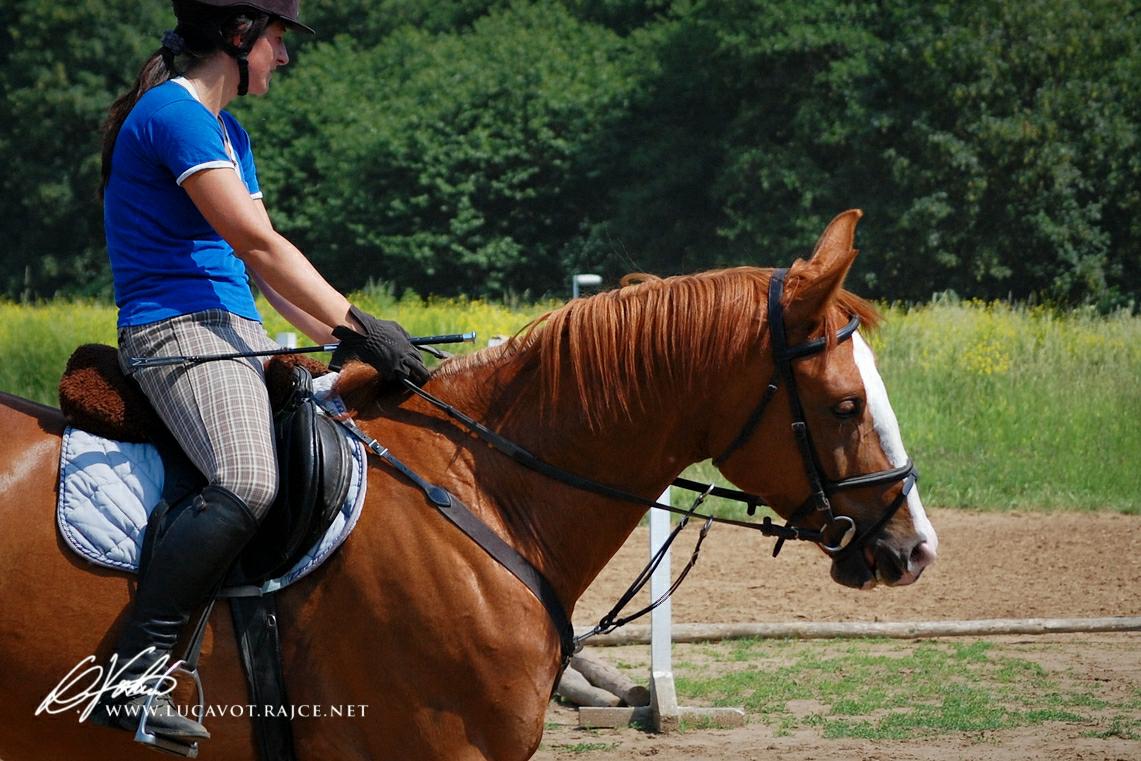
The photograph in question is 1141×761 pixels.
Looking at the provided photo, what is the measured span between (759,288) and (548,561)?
0.88m

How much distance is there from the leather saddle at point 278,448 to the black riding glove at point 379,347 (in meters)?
0.17

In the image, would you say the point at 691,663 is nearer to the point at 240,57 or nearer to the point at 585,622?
the point at 585,622

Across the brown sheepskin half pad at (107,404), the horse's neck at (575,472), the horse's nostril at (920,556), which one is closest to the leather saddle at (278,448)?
the brown sheepskin half pad at (107,404)

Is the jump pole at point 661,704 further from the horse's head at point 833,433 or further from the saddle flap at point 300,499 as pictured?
the saddle flap at point 300,499

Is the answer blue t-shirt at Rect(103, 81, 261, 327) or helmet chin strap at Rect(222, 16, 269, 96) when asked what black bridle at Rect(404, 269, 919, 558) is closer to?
blue t-shirt at Rect(103, 81, 261, 327)

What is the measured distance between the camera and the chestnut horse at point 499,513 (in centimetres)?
292

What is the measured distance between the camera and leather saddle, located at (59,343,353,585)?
9.66ft

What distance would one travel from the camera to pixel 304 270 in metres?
3.05

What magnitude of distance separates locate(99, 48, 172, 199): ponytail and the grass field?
9.75 m

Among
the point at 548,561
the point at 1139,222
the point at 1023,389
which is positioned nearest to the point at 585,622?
the point at 548,561

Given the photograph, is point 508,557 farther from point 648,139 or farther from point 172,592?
point 648,139

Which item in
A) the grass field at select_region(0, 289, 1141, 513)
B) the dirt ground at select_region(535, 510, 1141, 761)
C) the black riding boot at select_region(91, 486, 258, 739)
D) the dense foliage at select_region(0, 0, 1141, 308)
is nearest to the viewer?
the black riding boot at select_region(91, 486, 258, 739)

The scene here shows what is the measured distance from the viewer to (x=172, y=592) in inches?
111

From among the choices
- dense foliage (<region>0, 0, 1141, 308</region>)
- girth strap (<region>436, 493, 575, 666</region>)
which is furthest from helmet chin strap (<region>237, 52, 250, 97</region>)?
dense foliage (<region>0, 0, 1141, 308</region>)
